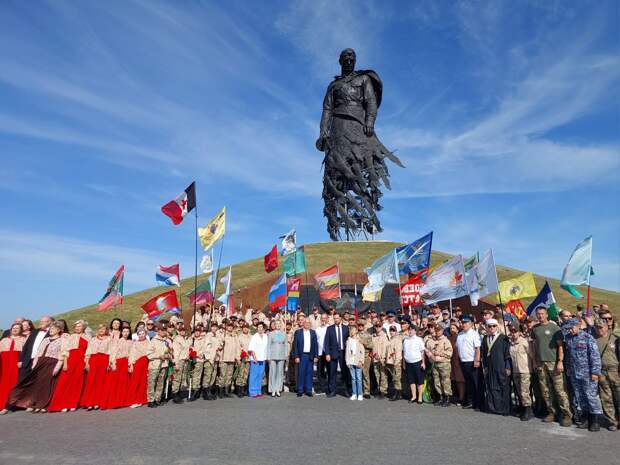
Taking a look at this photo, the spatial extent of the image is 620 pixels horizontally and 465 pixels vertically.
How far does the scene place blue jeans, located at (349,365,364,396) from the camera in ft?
34.0

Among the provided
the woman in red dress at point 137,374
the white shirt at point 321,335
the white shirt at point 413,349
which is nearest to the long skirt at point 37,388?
the woman in red dress at point 137,374

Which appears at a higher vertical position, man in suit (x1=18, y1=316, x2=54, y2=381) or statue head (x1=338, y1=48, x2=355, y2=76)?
statue head (x1=338, y1=48, x2=355, y2=76)

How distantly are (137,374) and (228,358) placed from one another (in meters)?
2.07

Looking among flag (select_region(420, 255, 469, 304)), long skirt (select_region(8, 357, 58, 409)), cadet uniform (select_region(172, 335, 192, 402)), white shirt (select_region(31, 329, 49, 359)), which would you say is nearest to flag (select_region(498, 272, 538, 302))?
flag (select_region(420, 255, 469, 304))

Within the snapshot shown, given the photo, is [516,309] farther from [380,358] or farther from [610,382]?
[610,382]

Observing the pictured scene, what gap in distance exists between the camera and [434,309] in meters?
15.2

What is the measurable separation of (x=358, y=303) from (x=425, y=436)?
14321mm

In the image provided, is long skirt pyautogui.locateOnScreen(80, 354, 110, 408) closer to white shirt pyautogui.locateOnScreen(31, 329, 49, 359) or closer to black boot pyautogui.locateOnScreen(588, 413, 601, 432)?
white shirt pyautogui.locateOnScreen(31, 329, 49, 359)

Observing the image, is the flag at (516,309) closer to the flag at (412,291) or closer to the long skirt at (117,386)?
the flag at (412,291)

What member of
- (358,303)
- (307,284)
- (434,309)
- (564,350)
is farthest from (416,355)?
(307,284)

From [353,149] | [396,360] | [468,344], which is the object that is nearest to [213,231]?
[396,360]

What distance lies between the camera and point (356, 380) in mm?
10422

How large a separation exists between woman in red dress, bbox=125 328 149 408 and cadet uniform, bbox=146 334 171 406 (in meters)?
0.15

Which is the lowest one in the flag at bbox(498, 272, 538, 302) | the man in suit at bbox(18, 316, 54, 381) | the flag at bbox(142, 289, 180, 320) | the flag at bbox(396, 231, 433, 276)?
the man in suit at bbox(18, 316, 54, 381)
